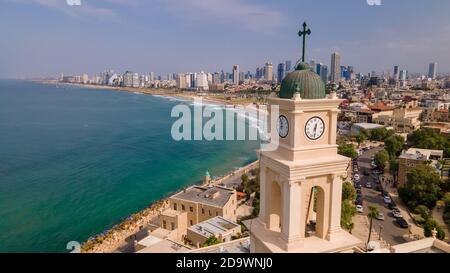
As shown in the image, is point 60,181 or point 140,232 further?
point 60,181

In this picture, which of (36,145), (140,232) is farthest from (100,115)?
(140,232)

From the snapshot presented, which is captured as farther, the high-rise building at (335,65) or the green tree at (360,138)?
the high-rise building at (335,65)

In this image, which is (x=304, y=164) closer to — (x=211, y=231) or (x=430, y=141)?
(x=211, y=231)

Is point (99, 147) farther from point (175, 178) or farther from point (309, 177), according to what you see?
point (309, 177)

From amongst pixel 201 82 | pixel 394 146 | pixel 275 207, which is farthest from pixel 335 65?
pixel 275 207

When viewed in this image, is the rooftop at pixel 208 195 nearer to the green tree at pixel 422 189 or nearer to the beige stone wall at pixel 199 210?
the beige stone wall at pixel 199 210

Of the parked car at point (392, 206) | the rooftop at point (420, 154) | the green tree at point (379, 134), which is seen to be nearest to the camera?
the parked car at point (392, 206)

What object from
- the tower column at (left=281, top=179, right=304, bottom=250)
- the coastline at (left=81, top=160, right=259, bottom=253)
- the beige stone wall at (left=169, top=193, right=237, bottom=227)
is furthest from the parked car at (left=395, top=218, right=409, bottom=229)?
the tower column at (left=281, top=179, right=304, bottom=250)

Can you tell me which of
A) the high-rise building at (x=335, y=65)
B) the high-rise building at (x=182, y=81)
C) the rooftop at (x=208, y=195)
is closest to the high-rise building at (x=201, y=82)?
the high-rise building at (x=182, y=81)

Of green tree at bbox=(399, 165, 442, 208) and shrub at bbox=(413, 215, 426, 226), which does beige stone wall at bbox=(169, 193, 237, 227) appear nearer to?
shrub at bbox=(413, 215, 426, 226)
